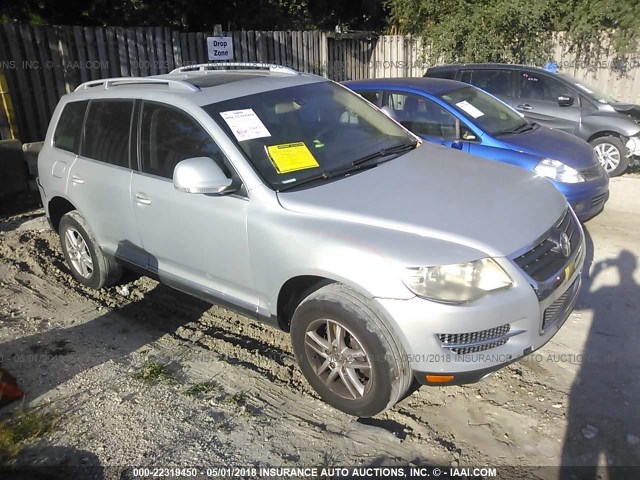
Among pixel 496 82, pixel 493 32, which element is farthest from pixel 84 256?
pixel 493 32

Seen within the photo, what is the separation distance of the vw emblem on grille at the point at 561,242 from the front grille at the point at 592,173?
286 centimetres

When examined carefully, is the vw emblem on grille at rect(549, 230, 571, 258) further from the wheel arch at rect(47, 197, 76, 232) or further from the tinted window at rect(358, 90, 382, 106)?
the wheel arch at rect(47, 197, 76, 232)

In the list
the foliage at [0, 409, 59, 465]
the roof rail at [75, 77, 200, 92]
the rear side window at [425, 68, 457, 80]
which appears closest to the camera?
the foliage at [0, 409, 59, 465]

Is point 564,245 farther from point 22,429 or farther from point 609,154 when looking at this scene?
point 609,154

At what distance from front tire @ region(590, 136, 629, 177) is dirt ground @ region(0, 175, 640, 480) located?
4008 millimetres

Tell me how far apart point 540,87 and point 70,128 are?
6872mm

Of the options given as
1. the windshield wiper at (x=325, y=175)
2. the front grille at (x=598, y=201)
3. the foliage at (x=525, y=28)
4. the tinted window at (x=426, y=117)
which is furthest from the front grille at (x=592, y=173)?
the foliage at (x=525, y=28)

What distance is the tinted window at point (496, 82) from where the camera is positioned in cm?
846

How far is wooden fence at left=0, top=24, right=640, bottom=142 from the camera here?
8016mm

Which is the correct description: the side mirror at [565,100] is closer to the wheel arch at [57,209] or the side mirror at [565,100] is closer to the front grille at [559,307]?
the front grille at [559,307]

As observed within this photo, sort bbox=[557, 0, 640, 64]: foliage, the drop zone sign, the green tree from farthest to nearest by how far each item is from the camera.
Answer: the green tree → bbox=[557, 0, 640, 64]: foliage → the drop zone sign

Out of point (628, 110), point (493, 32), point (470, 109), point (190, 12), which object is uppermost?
point (190, 12)

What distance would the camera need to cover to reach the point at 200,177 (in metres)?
3.20

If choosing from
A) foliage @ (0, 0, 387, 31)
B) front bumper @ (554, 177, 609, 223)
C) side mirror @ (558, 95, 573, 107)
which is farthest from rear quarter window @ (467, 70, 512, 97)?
foliage @ (0, 0, 387, 31)
